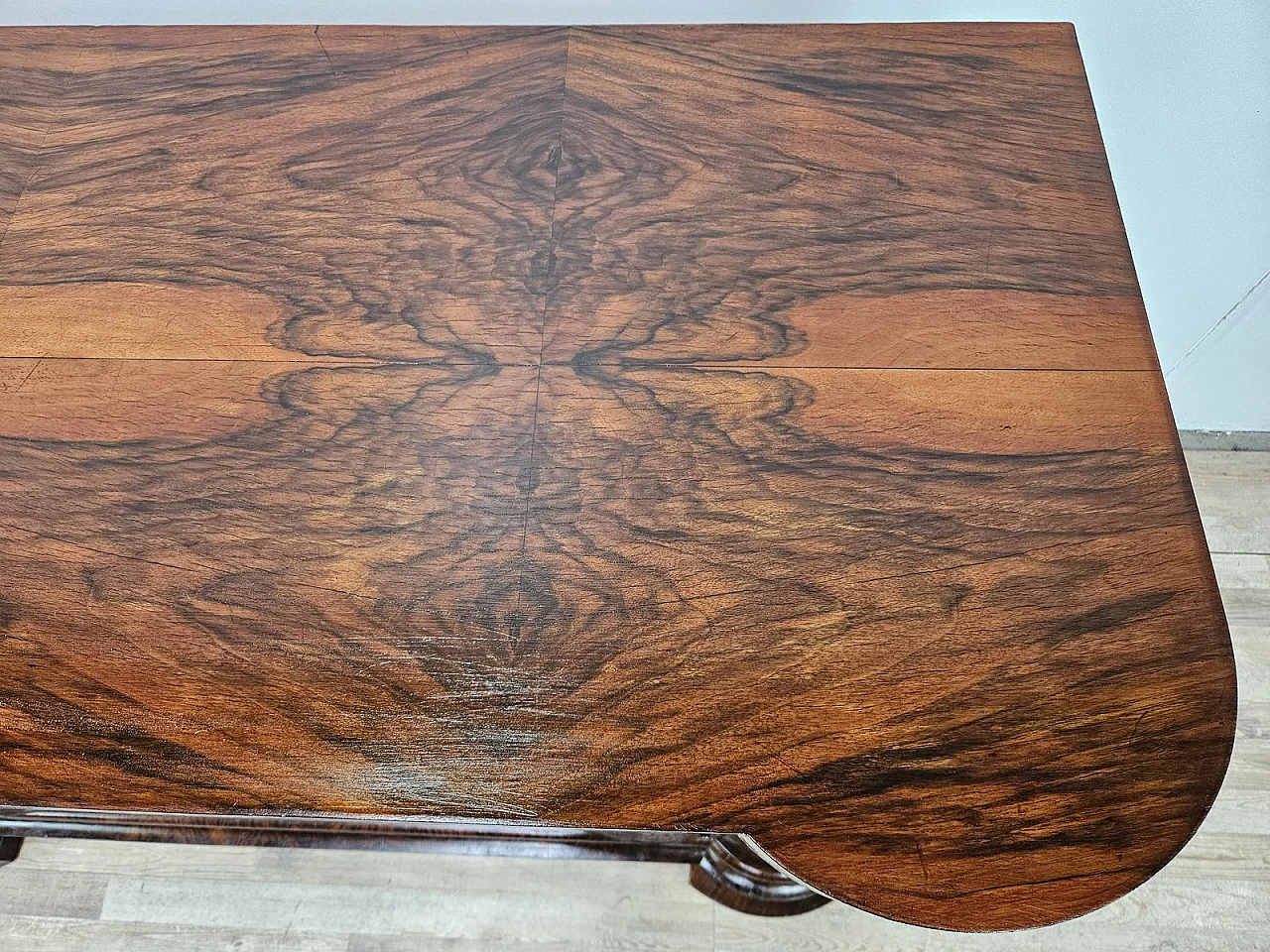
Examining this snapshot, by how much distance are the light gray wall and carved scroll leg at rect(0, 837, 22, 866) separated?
69cm

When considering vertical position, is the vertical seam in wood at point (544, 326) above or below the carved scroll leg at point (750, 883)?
above

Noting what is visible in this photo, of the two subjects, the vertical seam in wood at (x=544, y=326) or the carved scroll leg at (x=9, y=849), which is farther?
the carved scroll leg at (x=9, y=849)

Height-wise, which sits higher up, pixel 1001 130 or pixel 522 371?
pixel 1001 130

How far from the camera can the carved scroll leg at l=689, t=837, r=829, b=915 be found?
648 millimetres

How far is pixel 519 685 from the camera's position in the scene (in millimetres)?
412

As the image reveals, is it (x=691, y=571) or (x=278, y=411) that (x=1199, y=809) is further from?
(x=278, y=411)

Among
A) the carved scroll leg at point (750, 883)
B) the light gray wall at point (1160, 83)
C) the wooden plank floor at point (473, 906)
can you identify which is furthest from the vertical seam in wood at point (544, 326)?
the wooden plank floor at point (473, 906)

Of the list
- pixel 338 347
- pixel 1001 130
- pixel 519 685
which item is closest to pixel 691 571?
pixel 519 685

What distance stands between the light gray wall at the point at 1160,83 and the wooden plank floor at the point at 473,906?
0.54m

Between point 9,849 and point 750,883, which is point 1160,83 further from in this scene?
point 9,849

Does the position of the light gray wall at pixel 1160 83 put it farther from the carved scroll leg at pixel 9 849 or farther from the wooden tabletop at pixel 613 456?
the carved scroll leg at pixel 9 849

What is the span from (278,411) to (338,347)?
0.15 feet

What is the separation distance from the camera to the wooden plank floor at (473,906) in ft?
2.92

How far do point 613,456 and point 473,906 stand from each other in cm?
65
